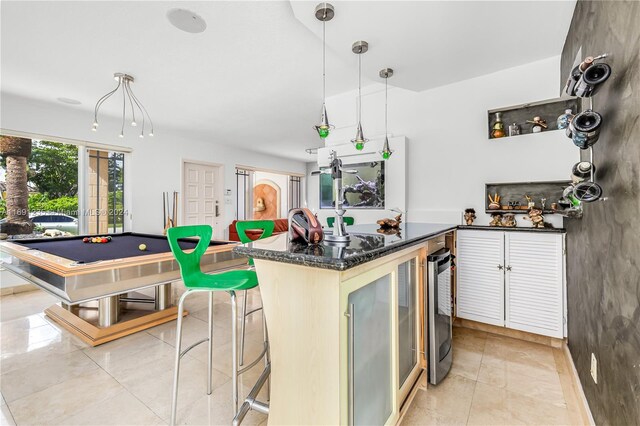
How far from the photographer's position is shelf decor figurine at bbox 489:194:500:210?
9.53 ft

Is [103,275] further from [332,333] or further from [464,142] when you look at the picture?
[464,142]

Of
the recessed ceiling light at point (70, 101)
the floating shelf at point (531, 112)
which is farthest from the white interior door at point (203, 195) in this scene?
the floating shelf at point (531, 112)

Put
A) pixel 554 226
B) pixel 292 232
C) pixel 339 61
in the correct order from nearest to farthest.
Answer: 1. pixel 292 232
2. pixel 554 226
3. pixel 339 61

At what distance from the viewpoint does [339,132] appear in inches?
163

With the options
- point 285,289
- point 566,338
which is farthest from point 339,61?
point 566,338

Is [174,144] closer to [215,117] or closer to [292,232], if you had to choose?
[215,117]

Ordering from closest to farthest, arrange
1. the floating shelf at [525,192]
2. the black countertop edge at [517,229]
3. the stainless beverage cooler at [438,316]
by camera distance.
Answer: the stainless beverage cooler at [438,316] → the black countertop edge at [517,229] → the floating shelf at [525,192]

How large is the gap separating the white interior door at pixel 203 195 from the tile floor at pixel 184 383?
3569mm

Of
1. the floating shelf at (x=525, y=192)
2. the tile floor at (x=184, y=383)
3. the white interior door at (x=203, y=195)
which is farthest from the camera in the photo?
the white interior door at (x=203, y=195)

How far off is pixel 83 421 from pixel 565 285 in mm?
3451

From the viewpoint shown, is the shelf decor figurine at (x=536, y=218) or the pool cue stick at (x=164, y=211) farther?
the pool cue stick at (x=164, y=211)

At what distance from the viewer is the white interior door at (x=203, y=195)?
607 cm

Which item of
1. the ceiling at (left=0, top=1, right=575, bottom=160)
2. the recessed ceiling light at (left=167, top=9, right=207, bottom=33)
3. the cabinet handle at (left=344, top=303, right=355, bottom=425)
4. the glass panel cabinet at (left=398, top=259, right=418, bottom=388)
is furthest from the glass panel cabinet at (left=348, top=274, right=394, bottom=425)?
the recessed ceiling light at (left=167, top=9, right=207, bottom=33)

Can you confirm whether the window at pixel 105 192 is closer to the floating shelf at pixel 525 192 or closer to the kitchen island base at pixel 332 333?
the kitchen island base at pixel 332 333
